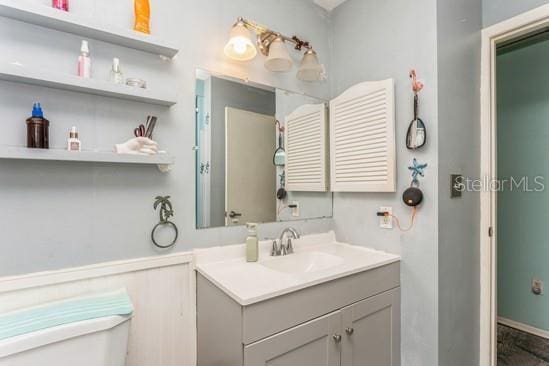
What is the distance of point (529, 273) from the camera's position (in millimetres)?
2354

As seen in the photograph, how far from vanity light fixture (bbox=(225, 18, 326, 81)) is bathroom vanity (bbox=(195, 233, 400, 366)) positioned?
3.45 feet

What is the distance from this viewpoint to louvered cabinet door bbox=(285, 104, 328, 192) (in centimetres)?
180

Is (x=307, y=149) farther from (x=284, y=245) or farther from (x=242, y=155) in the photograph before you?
(x=284, y=245)

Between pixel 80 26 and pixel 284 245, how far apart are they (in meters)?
1.37

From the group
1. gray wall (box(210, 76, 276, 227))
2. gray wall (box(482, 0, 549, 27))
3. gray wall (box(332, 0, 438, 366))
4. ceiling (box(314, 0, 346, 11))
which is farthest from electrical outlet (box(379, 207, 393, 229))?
ceiling (box(314, 0, 346, 11))

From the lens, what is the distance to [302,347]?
1132mm

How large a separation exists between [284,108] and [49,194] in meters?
1.27

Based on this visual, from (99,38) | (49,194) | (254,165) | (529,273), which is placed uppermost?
(99,38)

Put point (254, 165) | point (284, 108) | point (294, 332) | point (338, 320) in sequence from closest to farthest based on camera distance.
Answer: point (294, 332) < point (338, 320) < point (254, 165) < point (284, 108)

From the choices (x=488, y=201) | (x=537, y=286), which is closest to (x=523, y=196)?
(x=537, y=286)

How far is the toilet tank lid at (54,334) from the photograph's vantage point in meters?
0.80

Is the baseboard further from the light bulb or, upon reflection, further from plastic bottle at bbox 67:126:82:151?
plastic bottle at bbox 67:126:82:151

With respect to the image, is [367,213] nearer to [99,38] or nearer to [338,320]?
[338,320]

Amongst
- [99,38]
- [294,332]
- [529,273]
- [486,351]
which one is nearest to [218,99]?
[99,38]
